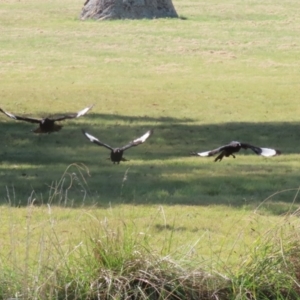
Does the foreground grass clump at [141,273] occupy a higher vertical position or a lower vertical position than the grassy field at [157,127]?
higher

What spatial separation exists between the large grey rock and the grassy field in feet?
2.25

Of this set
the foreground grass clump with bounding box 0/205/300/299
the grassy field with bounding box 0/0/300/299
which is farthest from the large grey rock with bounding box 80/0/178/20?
Result: the foreground grass clump with bounding box 0/205/300/299

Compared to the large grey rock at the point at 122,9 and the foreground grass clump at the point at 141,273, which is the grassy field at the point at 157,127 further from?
the large grey rock at the point at 122,9

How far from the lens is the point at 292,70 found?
2667 centimetres

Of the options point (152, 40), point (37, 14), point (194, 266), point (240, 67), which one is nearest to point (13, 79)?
point (240, 67)

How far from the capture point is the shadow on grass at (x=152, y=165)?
10805 mm

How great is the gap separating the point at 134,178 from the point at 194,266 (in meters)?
5.06

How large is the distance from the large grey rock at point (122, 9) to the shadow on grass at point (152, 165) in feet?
66.2

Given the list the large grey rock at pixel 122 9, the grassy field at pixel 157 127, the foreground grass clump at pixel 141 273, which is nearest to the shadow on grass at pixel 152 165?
the grassy field at pixel 157 127

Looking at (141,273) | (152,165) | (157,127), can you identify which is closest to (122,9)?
(157,127)

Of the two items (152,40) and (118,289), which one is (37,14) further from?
(118,289)

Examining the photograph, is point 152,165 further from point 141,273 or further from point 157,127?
point 141,273

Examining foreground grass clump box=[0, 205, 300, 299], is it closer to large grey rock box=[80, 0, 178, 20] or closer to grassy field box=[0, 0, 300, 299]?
grassy field box=[0, 0, 300, 299]

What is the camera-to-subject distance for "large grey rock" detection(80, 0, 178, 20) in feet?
125
